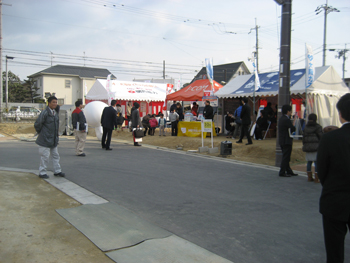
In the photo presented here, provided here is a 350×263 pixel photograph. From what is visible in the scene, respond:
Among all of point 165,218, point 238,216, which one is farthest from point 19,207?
point 238,216

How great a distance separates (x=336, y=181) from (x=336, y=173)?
0.24 feet

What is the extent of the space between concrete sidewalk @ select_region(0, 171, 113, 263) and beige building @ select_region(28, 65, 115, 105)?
45.3 meters

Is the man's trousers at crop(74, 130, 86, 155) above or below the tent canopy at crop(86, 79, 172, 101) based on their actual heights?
below

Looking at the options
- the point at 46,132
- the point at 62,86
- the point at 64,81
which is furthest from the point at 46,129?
the point at 64,81

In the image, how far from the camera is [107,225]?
432 centimetres

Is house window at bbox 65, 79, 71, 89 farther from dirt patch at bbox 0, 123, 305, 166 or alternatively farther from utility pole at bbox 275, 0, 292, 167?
utility pole at bbox 275, 0, 292, 167

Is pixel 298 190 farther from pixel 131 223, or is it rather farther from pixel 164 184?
pixel 131 223

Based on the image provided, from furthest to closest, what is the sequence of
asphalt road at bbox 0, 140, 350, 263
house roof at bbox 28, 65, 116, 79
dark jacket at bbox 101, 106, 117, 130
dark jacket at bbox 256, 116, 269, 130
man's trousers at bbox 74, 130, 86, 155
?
house roof at bbox 28, 65, 116, 79 → dark jacket at bbox 256, 116, 269, 130 → dark jacket at bbox 101, 106, 117, 130 → man's trousers at bbox 74, 130, 86, 155 → asphalt road at bbox 0, 140, 350, 263

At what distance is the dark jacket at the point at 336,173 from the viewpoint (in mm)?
2684

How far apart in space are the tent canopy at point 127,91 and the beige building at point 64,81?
1014 inches

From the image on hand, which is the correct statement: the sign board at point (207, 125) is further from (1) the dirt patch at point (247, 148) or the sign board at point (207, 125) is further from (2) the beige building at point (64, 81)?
(2) the beige building at point (64, 81)

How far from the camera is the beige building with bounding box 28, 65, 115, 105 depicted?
48.9 meters

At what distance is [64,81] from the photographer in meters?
50.4

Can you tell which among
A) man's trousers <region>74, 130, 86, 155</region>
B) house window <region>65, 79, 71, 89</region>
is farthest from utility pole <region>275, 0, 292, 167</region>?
house window <region>65, 79, 71, 89</region>
